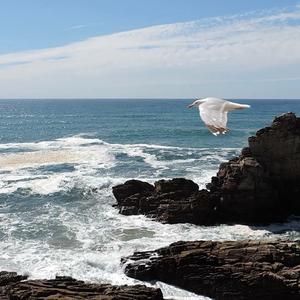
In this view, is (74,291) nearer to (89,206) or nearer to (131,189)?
(131,189)

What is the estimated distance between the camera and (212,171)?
128ft

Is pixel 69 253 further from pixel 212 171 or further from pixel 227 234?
pixel 212 171

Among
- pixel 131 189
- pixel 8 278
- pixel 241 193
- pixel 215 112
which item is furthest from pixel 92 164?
pixel 215 112

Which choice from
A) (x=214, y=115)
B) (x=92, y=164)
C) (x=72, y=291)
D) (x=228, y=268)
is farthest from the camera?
(x=92, y=164)

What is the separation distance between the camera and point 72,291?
15.6 metres

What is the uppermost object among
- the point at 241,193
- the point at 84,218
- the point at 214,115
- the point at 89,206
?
the point at 214,115

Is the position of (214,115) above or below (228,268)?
above

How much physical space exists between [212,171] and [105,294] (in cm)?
2444

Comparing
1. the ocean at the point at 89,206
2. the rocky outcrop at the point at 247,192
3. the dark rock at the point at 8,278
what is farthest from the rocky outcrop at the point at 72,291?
the rocky outcrop at the point at 247,192

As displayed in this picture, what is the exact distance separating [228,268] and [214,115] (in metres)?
12.3

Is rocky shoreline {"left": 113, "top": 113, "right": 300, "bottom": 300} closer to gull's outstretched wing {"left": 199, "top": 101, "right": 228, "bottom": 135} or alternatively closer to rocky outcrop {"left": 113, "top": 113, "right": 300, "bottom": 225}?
rocky outcrop {"left": 113, "top": 113, "right": 300, "bottom": 225}

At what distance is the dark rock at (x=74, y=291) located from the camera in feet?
49.6

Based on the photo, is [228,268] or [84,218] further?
[84,218]

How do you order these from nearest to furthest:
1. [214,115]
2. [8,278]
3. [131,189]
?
[214,115] < [8,278] < [131,189]
